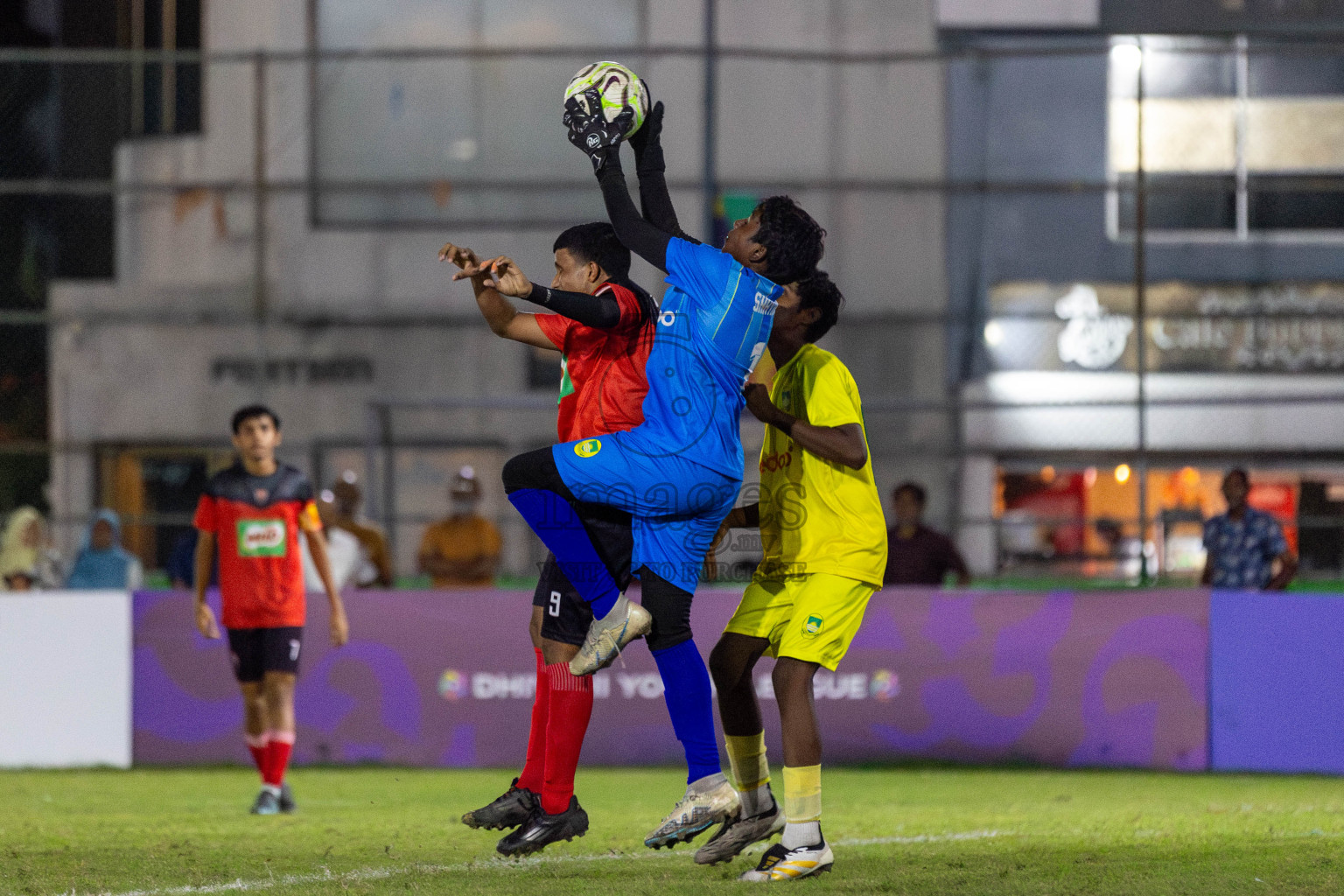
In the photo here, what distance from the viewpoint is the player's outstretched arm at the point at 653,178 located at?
5.28 metres

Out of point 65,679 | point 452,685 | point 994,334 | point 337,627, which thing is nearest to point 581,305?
point 337,627

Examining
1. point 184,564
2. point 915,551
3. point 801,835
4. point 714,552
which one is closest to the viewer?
point 801,835

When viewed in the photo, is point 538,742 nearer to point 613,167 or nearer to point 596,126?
point 613,167

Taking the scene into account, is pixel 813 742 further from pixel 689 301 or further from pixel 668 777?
pixel 668 777

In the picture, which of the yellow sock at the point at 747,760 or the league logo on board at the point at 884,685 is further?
the league logo on board at the point at 884,685

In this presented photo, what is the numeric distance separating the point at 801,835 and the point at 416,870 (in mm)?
1330

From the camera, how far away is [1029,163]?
2002 cm

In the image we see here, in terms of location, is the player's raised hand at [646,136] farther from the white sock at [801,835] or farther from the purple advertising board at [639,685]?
the purple advertising board at [639,685]

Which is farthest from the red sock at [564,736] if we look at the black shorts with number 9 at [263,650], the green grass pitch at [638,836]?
the black shorts with number 9 at [263,650]

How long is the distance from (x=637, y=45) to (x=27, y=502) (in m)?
9.26

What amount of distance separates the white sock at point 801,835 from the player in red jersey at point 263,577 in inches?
147

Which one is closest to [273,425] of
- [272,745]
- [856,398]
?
[272,745]

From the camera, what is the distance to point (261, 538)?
8.16 m

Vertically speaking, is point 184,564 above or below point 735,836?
above
